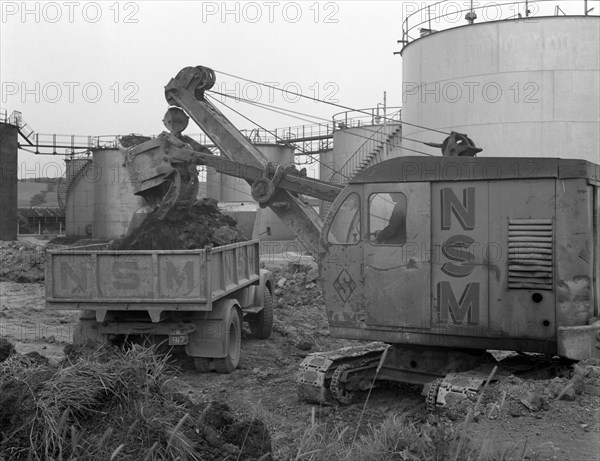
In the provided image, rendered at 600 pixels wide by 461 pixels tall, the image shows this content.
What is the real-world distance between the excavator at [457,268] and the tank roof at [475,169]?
1 cm

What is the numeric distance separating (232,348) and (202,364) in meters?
0.48

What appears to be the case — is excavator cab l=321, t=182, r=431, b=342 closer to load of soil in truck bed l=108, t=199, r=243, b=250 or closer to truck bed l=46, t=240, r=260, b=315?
truck bed l=46, t=240, r=260, b=315

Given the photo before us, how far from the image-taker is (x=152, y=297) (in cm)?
835

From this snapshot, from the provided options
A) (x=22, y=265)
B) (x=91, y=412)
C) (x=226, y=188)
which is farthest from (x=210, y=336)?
(x=226, y=188)

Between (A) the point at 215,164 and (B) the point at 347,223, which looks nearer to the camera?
(B) the point at 347,223

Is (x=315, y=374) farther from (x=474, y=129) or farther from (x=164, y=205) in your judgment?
(x=474, y=129)

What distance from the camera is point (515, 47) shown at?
1495 centimetres

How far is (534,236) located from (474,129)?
945 cm

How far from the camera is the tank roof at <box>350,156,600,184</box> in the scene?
6.33 meters

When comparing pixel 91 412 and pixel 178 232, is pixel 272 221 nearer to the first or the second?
pixel 178 232

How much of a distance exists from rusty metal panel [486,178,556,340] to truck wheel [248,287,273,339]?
5817 mm

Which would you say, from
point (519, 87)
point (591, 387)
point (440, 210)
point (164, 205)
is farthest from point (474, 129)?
point (591, 387)

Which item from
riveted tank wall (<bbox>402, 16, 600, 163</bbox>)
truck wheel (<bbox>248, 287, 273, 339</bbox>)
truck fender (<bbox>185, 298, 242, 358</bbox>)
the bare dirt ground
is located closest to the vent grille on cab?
the bare dirt ground

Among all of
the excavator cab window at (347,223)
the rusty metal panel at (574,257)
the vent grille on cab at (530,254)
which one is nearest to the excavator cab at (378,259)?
the excavator cab window at (347,223)
